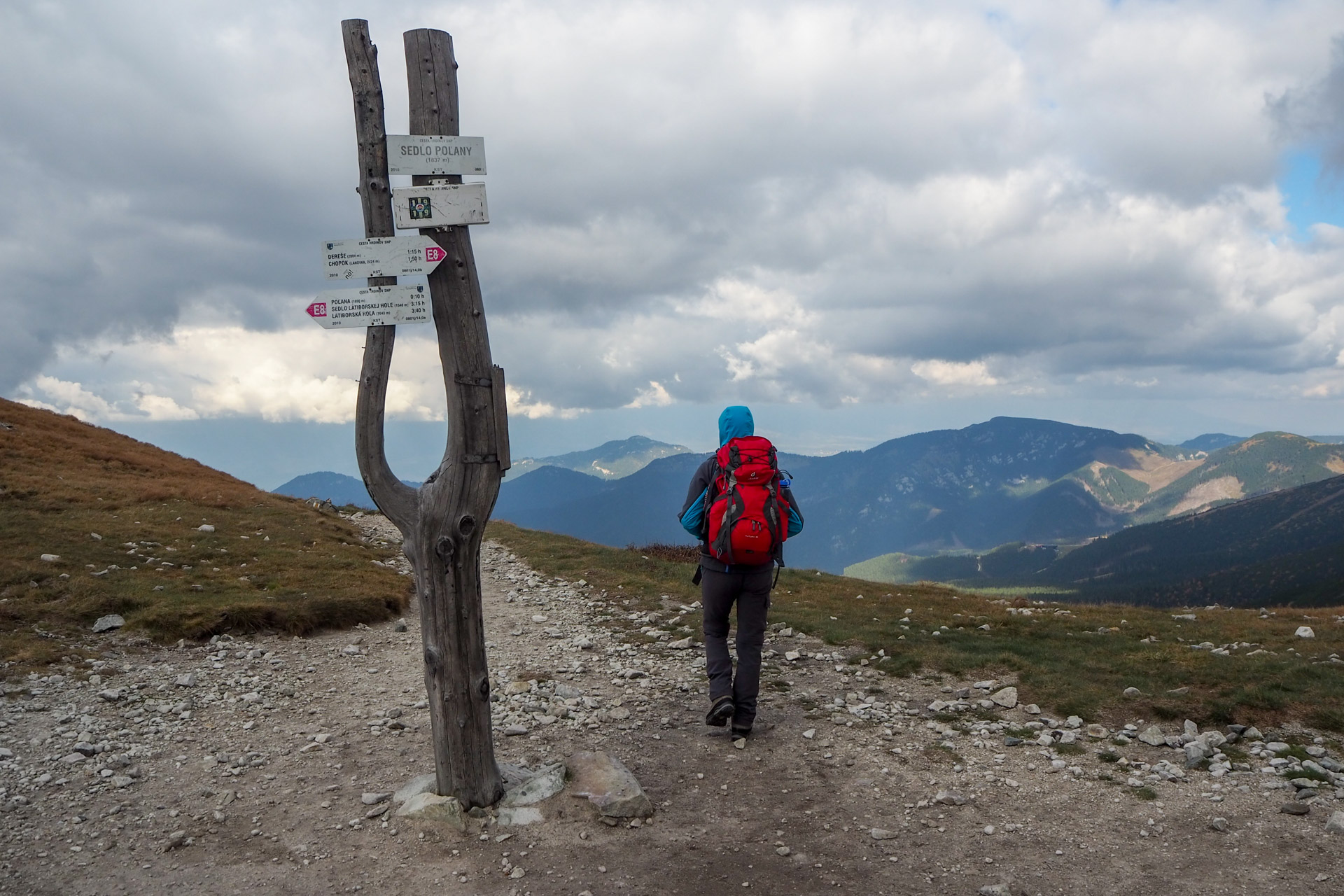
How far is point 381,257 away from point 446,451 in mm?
1765

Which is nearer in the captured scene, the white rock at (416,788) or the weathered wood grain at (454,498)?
the weathered wood grain at (454,498)

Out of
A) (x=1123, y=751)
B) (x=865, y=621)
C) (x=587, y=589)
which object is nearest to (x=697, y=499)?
(x=1123, y=751)

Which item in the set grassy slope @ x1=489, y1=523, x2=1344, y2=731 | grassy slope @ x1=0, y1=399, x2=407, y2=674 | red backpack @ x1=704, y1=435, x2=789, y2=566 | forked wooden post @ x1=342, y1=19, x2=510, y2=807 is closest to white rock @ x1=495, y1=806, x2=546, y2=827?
forked wooden post @ x1=342, y1=19, x2=510, y2=807

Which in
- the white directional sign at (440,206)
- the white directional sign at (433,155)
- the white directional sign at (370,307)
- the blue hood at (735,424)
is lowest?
the blue hood at (735,424)

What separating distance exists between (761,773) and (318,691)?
21.7ft

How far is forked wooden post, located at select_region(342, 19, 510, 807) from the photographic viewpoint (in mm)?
6996

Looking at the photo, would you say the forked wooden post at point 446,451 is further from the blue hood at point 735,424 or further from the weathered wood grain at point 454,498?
the blue hood at point 735,424

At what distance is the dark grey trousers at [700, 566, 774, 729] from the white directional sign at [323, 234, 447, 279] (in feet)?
14.6

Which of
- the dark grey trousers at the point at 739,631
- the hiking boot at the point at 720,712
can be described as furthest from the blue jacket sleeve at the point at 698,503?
the hiking boot at the point at 720,712

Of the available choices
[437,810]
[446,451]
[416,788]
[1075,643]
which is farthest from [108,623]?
[1075,643]

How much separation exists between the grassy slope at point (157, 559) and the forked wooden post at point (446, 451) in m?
7.46

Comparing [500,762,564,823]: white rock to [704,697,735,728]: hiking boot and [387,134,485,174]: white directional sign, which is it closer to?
[704,697,735,728]: hiking boot

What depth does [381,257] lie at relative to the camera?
6.93m

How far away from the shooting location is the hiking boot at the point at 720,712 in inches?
364
